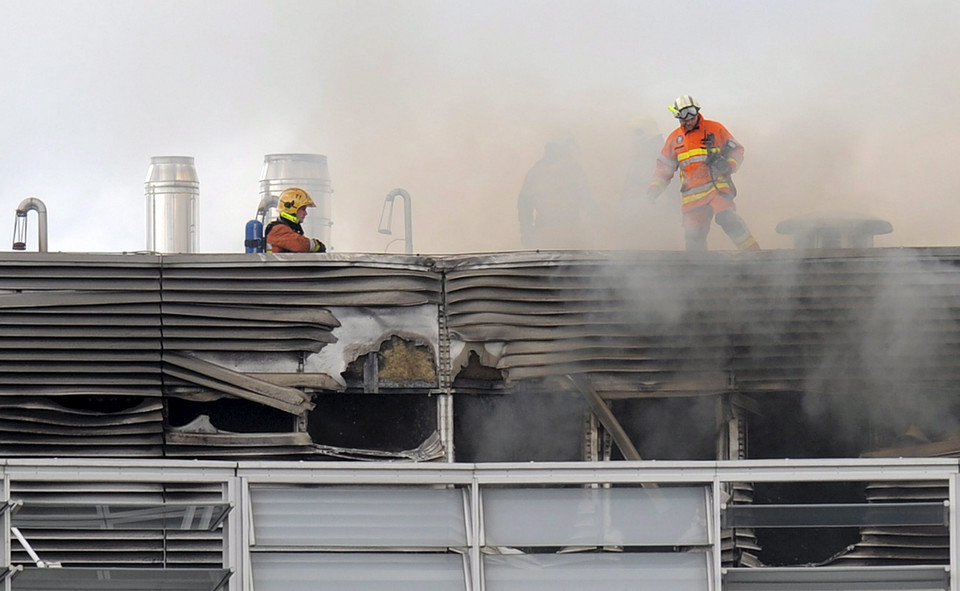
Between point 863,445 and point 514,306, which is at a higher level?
point 514,306

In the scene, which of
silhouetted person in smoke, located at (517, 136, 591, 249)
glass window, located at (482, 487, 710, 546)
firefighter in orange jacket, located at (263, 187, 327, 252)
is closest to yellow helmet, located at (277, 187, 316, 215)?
firefighter in orange jacket, located at (263, 187, 327, 252)

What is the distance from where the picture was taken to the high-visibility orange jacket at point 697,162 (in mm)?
10195

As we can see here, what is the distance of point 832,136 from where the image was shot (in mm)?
11977

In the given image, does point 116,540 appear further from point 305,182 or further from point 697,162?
point 305,182

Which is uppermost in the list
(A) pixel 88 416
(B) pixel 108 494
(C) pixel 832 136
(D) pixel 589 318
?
(C) pixel 832 136

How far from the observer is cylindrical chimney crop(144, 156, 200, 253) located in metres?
13.4

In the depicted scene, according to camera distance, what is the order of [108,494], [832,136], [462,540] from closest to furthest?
[462,540], [108,494], [832,136]

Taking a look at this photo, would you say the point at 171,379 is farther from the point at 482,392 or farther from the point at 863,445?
the point at 863,445

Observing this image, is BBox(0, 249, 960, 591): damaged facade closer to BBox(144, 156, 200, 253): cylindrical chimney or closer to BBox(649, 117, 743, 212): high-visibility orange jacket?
BBox(649, 117, 743, 212): high-visibility orange jacket

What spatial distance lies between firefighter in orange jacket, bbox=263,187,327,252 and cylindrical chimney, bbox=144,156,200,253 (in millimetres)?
3045

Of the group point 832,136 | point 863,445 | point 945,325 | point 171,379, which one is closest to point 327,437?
point 171,379

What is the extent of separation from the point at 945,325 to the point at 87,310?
625cm

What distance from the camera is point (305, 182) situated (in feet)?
43.7

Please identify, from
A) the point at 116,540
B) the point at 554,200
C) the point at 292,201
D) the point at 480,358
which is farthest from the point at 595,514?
the point at 554,200
